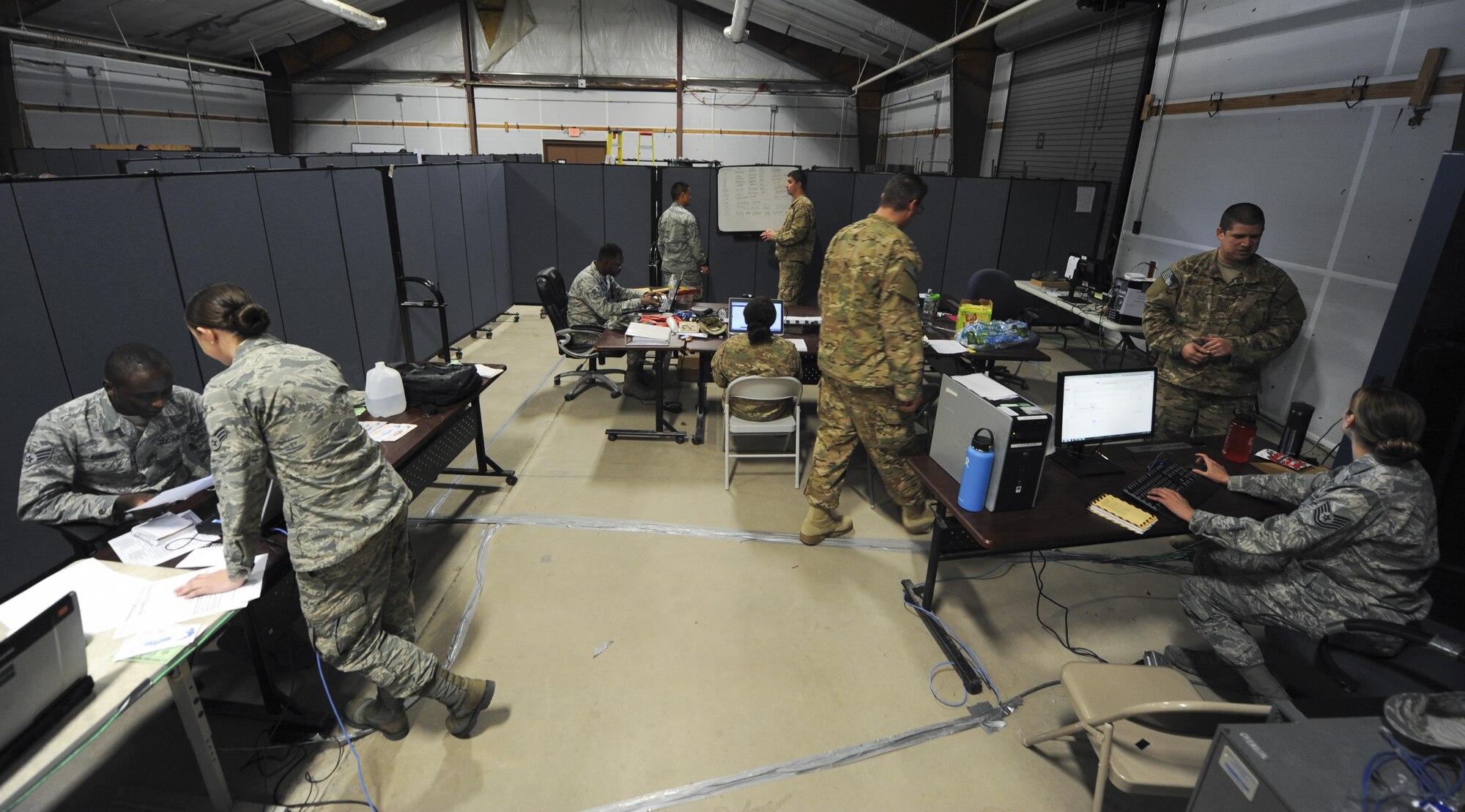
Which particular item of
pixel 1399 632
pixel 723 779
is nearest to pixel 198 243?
pixel 723 779

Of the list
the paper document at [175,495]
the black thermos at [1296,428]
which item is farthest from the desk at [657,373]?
the black thermos at [1296,428]

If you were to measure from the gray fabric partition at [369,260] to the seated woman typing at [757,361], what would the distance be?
282 centimetres

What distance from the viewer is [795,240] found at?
611cm

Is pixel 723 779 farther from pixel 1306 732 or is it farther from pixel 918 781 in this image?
pixel 1306 732

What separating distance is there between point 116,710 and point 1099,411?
125 inches

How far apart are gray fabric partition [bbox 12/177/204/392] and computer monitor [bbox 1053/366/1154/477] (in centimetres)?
402

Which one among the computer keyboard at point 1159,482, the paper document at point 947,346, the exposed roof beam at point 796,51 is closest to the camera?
the computer keyboard at point 1159,482

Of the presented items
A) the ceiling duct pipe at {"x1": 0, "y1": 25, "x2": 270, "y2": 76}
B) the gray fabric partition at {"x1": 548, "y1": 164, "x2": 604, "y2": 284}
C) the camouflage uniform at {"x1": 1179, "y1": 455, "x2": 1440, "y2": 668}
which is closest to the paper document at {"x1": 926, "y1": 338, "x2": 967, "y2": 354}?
the camouflage uniform at {"x1": 1179, "y1": 455, "x2": 1440, "y2": 668}

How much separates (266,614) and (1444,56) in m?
6.45

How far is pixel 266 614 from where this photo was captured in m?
2.15

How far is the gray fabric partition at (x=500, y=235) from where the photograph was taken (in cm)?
705

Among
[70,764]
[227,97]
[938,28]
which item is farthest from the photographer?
[227,97]

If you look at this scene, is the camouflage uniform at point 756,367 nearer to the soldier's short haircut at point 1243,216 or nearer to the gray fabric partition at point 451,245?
the soldier's short haircut at point 1243,216

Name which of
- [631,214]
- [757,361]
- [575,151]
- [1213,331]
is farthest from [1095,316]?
[575,151]
